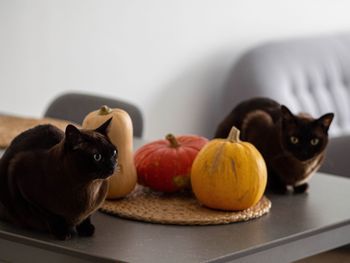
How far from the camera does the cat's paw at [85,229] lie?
1.42m

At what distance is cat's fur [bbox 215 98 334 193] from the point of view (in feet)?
5.63

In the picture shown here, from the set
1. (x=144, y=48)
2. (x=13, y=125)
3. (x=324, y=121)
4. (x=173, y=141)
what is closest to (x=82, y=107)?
(x=13, y=125)

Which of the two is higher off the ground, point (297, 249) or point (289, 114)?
point (289, 114)

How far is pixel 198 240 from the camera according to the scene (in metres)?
1.43

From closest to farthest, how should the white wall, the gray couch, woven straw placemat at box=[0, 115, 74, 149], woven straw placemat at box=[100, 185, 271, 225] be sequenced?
woven straw placemat at box=[100, 185, 271, 225] < woven straw placemat at box=[0, 115, 74, 149] < the white wall < the gray couch

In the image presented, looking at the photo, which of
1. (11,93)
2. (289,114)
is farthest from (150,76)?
(289,114)

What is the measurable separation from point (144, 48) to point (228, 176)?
190 centimetres

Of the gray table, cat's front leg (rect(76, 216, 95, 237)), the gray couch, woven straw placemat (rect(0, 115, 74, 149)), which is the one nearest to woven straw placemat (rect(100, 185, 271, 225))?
the gray table

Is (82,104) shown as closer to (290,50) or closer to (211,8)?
(211,8)

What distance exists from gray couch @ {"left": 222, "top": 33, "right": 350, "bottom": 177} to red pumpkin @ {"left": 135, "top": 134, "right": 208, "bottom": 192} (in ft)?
6.19

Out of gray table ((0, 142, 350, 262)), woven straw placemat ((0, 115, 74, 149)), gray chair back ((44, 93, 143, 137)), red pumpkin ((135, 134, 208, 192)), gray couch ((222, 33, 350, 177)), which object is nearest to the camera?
gray table ((0, 142, 350, 262))

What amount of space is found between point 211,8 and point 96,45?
24.6 inches

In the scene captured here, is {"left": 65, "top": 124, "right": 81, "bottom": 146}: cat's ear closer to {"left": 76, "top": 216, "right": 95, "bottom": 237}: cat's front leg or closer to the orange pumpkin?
{"left": 76, "top": 216, "right": 95, "bottom": 237}: cat's front leg

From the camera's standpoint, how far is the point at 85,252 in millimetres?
1332
